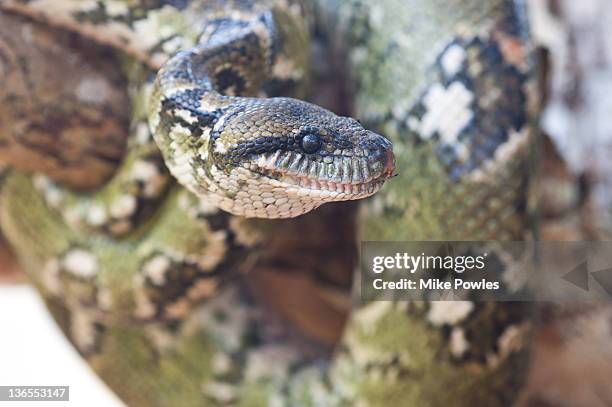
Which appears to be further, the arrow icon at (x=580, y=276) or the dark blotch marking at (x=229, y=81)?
the arrow icon at (x=580, y=276)

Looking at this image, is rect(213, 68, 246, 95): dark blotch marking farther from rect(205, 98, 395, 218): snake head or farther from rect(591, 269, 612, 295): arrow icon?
rect(591, 269, 612, 295): arrow icon

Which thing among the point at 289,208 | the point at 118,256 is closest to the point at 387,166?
the point at 289,208

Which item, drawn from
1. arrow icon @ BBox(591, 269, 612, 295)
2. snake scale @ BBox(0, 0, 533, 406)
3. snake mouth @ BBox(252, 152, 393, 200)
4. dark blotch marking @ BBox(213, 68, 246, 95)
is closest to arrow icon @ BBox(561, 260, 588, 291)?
arrow icon @ BBox(591, 269, 612, 295)

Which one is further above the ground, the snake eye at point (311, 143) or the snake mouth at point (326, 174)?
the snake eye at point (311, 143)

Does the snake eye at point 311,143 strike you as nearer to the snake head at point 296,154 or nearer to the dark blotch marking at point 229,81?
the snake head at point 296,154

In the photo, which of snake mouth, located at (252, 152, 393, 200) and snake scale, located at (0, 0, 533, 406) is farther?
snake scale, located at (0, 0, 533, 406)

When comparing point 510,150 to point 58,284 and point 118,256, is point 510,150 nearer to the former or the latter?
point 118,256

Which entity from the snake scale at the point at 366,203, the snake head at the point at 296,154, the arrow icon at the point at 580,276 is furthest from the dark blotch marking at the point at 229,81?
the arrow icon at the point at 580,276

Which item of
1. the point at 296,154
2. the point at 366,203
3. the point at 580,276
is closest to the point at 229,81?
the point at 296,154
